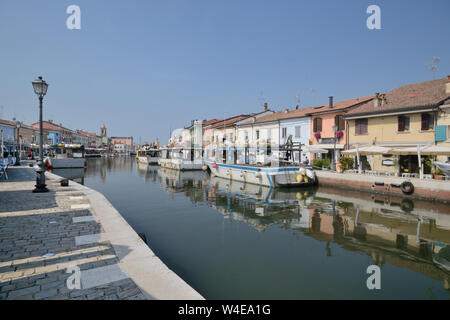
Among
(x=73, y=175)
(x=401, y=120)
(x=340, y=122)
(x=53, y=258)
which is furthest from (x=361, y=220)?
(x=73, y=175)

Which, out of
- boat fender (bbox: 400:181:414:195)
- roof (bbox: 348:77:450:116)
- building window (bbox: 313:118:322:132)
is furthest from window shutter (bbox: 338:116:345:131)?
boat fender (bbox: 400:181:414:195)

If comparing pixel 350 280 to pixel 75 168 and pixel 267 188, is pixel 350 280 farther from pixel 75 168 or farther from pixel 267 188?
pixel 75 168

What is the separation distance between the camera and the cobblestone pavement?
383cm

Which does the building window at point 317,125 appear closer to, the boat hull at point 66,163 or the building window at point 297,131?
the building window at point 297,131

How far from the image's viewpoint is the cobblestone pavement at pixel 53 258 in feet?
12.6

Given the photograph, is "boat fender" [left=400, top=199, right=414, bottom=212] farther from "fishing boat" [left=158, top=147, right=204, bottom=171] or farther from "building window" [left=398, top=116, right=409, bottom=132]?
"fishing boat" [left=158, top=147, right=204, bottom=171]

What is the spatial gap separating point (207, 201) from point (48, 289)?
42.5 feet

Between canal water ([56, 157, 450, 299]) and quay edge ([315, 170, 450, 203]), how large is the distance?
719 millimetres

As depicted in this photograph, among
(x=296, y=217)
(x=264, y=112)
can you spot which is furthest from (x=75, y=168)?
(x=296, y=217)

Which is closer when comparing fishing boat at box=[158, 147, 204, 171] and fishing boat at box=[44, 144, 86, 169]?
fishing boat at box=[158, 147, 204, 171]

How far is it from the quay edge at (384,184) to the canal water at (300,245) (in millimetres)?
719

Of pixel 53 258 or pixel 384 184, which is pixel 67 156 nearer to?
pixel 53 258

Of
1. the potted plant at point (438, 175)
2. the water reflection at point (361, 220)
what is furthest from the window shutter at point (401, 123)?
the water reflection at point (361, 220)
